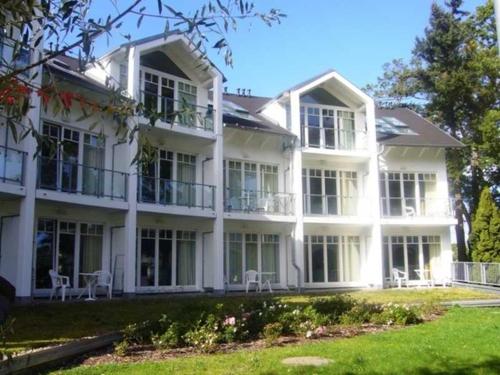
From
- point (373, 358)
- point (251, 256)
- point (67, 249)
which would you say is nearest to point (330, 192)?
point (251, 256)

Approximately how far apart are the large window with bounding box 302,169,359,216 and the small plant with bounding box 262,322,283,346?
17.3 m

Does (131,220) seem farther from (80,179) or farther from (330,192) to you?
(330,192)

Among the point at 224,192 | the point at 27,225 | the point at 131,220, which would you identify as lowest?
the point at 27,225

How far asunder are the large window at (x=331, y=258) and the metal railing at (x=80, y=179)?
34.7 feet

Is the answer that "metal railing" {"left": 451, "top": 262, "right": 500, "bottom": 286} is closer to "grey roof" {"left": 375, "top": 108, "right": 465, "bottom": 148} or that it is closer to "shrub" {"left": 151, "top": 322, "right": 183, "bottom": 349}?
"grey roof" {"left": 375, "top": 108, "right": 465, "bottom": 148}

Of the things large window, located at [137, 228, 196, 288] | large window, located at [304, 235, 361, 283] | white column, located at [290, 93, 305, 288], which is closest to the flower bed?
large window, located at [137, 228, 196, 288]

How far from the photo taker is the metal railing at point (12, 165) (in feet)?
57.2

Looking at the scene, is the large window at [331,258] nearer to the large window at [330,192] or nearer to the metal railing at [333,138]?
the large window at [330,192]

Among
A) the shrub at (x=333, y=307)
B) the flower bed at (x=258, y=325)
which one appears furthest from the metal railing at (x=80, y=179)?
the shrub at (x=333, y=307)

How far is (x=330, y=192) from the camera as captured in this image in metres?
29.8

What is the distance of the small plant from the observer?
1041 centimetres

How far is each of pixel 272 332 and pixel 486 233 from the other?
2368 cm

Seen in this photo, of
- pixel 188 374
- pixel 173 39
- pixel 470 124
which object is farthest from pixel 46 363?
pixel 470 124

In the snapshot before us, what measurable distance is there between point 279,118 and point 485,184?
1677cm
